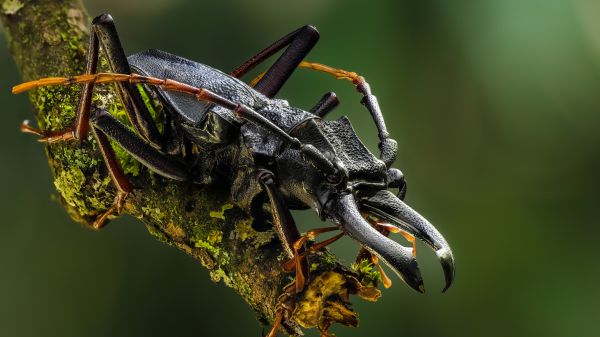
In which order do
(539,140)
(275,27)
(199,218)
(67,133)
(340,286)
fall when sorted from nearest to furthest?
(340,286) → (199,218) → (67,133) → (539,140) → (275,27)

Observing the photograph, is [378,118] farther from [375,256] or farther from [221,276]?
[221,276]

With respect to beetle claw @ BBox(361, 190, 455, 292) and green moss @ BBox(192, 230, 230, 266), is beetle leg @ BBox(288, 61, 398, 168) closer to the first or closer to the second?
beetle claw @ BBox(361, 190, 455, 292)

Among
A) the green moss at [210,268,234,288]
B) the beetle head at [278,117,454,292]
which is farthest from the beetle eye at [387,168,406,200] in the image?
the green moss at [210,268,234,288]

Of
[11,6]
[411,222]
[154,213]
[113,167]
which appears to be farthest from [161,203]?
[11,6]

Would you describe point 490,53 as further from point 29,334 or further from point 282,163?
point 29,334

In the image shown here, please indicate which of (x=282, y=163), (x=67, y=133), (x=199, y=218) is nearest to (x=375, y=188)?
(x=282, y=163)

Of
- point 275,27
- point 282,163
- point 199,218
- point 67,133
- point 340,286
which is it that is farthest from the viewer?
point 275,27

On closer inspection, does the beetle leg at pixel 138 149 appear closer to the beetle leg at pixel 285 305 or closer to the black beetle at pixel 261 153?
the black beetle at pixel 261 153
